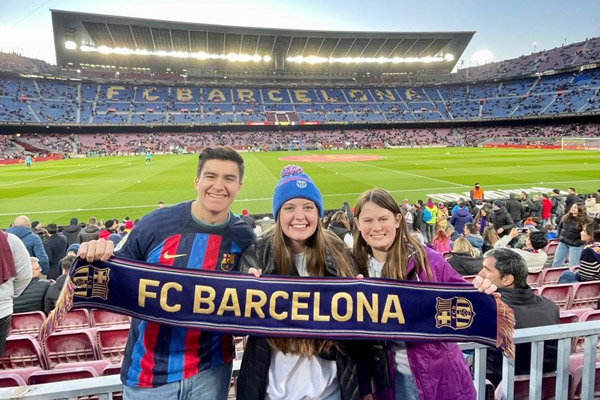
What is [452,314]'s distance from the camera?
7.93 feet

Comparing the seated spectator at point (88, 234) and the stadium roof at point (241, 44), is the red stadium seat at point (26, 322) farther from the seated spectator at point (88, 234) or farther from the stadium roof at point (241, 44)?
the stadium roof at point (241, 44)

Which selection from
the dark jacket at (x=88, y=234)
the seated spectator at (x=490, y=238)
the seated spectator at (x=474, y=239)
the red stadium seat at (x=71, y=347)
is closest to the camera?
the red stadium seat at (x=71, y=347)

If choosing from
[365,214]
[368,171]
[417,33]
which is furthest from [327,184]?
[417,33]

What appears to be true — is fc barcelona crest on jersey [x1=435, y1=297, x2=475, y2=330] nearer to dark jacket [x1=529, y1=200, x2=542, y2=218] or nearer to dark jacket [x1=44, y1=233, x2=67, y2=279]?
dark jacket [x1=44, y1=233, x2=67, y2=279]

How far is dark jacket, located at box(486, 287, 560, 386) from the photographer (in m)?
2.96

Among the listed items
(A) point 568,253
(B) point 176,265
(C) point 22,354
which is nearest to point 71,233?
(C) point 22,354

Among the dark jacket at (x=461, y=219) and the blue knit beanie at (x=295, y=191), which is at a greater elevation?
the blue knit beanie at (x=295, y=191)

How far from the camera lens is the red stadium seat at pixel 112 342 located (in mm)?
4254

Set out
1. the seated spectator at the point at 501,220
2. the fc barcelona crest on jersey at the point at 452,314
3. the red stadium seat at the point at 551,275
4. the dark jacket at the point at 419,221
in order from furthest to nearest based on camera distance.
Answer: the dark jacket at the point at 419,221, the seated spectator at the point at 501,220, the red stadium seat at the point at 551,275, the fc barcelona crest on jersey at the point at 452,314

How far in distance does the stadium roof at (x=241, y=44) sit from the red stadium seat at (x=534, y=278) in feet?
236

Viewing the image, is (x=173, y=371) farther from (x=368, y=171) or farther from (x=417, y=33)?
(x=417, y=33)

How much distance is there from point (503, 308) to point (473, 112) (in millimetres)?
85968

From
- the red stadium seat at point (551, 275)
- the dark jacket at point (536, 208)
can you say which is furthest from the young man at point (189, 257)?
the dark jacket at point (536, 208)

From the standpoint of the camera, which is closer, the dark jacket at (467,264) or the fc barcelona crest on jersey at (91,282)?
the fc barcelona crest on jersey at (91,282)
